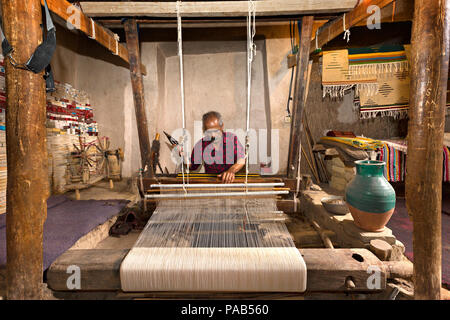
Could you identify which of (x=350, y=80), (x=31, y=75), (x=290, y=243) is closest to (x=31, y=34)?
(x=31, y=75)

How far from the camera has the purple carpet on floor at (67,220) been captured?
2180 mm

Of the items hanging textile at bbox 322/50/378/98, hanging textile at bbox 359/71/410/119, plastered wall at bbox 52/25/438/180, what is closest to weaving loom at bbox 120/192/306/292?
hanging textile at bbox 322/50/378/98

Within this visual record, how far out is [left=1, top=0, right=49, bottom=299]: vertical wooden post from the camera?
1411 mm

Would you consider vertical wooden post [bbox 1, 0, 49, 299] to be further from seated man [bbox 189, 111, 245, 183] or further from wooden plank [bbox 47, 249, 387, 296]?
seated man [bbox 189, 111, 245, 183]

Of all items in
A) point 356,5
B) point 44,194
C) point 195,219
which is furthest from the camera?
point 356,5

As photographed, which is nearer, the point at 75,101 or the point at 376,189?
the point at 376,189

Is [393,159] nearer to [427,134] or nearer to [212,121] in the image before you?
[427,134]

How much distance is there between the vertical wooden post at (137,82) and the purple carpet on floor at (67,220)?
3.22 ft

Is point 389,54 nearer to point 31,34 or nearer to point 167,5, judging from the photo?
point 167,5

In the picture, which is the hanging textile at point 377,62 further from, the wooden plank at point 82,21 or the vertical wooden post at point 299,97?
the wooden plank at point 82,21

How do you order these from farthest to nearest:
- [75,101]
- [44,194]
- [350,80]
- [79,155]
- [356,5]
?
[75,101]
[79,155]
[350,80]
[356,5]
[44,194]

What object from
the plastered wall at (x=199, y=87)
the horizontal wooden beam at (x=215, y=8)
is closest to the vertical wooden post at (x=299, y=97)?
the horizontal wooden beam at (x=215, y=8)

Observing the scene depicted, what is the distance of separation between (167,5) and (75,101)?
3.79 metres

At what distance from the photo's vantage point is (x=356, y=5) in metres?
2.33
